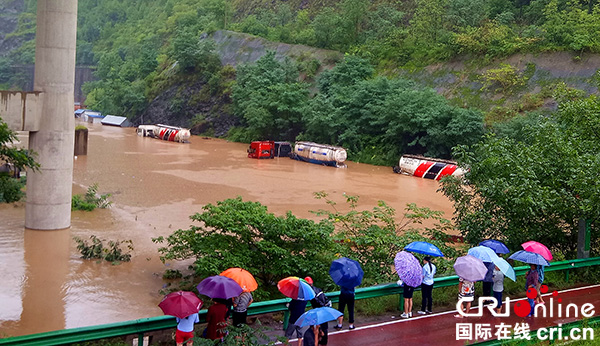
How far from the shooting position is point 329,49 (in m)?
62.6

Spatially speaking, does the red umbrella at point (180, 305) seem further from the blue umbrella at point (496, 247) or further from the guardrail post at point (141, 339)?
the blue umbrella at point (496, 247)

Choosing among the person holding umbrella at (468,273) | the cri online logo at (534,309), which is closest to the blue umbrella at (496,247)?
the cri online logo at (534,309)

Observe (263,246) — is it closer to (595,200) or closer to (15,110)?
(595,200)

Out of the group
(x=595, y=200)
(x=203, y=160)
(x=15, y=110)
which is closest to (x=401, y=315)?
(x=595, y=200)

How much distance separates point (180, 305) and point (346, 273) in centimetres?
296

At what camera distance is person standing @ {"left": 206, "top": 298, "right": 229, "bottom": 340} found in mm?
9352

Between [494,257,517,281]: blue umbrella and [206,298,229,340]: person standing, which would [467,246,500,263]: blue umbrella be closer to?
[494,257,517,281]: blue umbrella

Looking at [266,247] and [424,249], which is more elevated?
[424,249]

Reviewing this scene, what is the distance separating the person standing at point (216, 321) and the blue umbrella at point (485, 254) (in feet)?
15.9

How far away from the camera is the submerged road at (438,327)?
1005 cm

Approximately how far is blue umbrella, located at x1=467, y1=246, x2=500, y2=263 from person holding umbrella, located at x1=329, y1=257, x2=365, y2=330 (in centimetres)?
238

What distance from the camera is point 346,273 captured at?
10555mm

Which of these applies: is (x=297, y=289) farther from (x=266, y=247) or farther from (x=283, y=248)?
(x=283, y=248)

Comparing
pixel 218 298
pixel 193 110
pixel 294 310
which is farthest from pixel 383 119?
pixel 218 298
